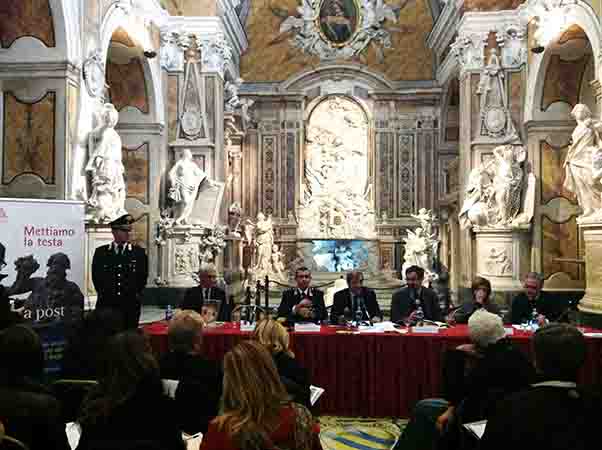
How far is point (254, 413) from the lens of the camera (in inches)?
87.4

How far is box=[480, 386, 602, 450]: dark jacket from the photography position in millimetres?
2084

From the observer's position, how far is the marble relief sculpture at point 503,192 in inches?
439

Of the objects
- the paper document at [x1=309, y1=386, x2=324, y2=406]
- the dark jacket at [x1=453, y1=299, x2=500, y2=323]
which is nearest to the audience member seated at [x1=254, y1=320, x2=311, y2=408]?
the paper document at [x1=309, y1=386, x2=324, y2=406]

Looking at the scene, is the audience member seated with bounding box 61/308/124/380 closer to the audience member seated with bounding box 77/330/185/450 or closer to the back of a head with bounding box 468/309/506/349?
the audience member seated with bounding box 77/330/185/450

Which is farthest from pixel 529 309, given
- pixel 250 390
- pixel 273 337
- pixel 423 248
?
pixel 423 248

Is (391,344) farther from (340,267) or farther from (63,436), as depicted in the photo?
(340,267)

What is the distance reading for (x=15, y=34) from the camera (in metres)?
7.64

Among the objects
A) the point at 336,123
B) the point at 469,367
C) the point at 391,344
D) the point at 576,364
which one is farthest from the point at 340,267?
the point at 576,364

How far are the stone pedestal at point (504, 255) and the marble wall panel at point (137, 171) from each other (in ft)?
19.1

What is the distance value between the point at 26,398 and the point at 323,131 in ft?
51.8

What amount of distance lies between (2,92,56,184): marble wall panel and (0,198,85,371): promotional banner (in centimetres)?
192

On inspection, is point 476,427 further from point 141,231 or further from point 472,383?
point 141,231

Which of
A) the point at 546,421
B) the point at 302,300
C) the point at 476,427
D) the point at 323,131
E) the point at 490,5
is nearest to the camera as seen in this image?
the point at 546,421

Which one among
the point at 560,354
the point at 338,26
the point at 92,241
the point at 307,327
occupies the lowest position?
the point at 307,327
